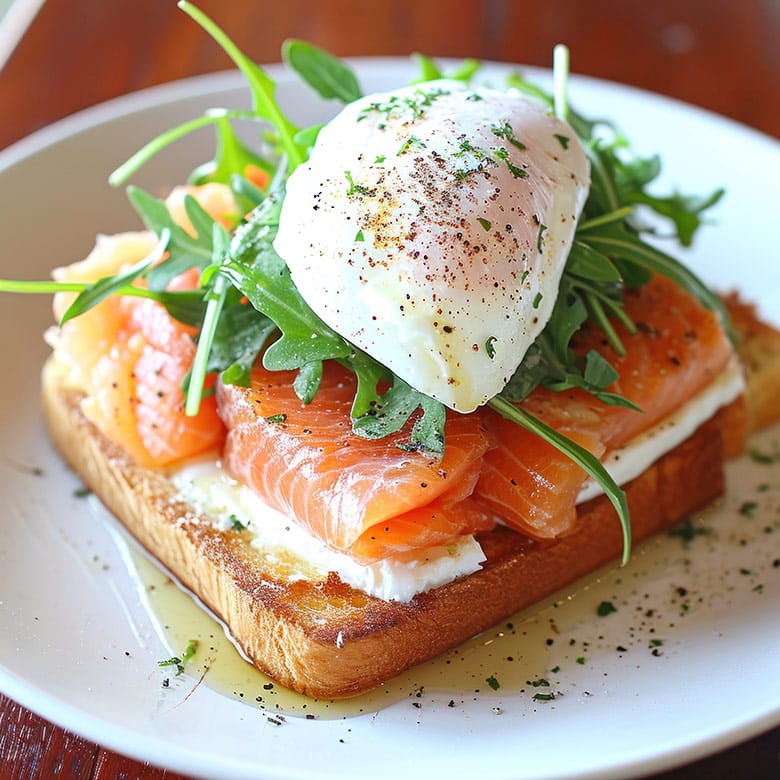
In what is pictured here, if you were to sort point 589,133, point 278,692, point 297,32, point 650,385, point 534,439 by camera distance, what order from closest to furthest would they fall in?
point 278,692, point 534,439, point 650,385, point 589,133, point 297,32

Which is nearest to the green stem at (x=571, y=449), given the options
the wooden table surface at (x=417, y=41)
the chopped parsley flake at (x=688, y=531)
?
the chopped parsley flake at (x=688, y=531)

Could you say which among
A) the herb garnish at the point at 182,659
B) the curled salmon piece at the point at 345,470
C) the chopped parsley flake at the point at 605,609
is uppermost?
the curled salmon piece at the point at 345,470

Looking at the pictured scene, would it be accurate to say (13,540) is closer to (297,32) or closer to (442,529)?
(442,529)

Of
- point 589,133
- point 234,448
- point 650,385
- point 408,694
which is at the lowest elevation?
point 408,694

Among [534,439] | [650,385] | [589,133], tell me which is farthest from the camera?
[589,133]

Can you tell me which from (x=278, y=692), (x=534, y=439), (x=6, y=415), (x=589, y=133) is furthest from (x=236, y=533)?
(x=589, y=133)

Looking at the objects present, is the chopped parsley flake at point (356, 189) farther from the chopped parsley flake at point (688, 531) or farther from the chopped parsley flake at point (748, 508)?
the chopped parsley flake at point (748, 508)

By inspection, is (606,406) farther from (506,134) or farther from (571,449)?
(506,134)
